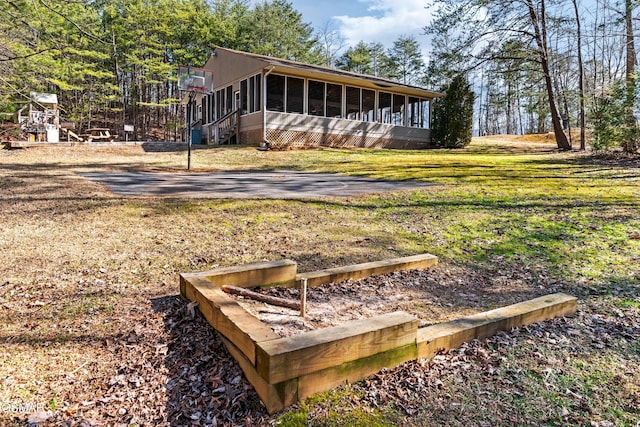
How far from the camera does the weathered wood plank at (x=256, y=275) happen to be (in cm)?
304

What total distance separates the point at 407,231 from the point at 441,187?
3287 mm

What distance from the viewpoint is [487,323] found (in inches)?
103

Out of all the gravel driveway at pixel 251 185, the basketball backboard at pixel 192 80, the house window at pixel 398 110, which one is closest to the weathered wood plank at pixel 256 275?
the gravel driveway at pixel 251 185

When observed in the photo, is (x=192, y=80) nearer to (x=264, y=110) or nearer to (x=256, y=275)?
(x=264, y=110)

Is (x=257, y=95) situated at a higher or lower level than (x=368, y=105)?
lower

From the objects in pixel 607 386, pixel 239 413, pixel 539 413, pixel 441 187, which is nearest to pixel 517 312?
pixel 607 386

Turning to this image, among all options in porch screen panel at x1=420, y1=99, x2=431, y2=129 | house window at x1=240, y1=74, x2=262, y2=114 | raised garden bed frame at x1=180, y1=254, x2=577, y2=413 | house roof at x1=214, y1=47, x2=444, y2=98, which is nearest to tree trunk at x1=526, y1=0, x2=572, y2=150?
house roof at x1=214, y1=47, x2=444, y2=98

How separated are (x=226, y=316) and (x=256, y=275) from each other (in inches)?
35.3

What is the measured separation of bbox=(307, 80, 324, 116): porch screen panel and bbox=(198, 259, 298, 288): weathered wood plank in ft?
52.1

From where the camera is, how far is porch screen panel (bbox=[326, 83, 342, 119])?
18.8 m

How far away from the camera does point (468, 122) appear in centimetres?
2005

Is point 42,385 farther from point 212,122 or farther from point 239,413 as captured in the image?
point 212,122

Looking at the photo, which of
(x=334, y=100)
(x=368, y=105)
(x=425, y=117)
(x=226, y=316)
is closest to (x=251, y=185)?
(x=226, y=316)

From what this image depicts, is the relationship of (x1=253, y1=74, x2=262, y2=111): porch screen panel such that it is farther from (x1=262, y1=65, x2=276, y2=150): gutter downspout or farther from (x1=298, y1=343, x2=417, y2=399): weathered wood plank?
(x1=298, y1=343, x2=417, y2=399): weathered wood plank
